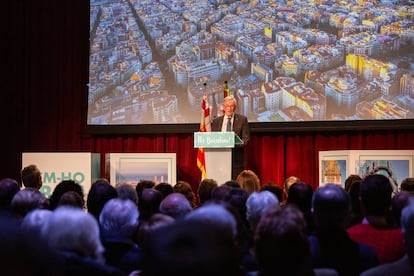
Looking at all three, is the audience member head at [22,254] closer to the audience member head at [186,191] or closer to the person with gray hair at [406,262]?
the person with gray hair at [406,262]

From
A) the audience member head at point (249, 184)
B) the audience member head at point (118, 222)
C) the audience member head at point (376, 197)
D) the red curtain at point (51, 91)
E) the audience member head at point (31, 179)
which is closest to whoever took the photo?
the audience member head at point (118, 222)

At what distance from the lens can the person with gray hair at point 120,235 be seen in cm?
237

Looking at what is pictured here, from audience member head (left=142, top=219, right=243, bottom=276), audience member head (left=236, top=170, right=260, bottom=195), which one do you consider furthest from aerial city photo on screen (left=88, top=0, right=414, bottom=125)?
audience member head (left=142, top=219, right=243, bottom=276)

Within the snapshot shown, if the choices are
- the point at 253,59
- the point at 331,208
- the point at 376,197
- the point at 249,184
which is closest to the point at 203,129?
the point at 253,59

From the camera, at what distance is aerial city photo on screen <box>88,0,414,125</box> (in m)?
7.11

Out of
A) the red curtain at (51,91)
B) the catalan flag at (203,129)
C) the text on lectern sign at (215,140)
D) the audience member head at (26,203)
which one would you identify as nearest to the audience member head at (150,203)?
the audience member head at (26,203)

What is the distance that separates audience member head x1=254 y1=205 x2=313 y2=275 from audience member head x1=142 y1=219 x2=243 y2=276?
1.96ft

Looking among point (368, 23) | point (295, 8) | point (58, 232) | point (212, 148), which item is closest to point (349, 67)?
point (368, 23)

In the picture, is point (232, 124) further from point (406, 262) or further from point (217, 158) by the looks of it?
point (406, 262)

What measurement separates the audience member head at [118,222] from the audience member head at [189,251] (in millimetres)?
1440

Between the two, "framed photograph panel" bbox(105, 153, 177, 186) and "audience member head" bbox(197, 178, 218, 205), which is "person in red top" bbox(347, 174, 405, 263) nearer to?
"audience member head" bbox(197, 178, 218, 205)

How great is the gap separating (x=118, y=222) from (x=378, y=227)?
45.3 inches

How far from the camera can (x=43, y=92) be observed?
8.87 m

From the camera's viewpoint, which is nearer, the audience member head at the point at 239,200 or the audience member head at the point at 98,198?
the audience member head at the point at 239,200
